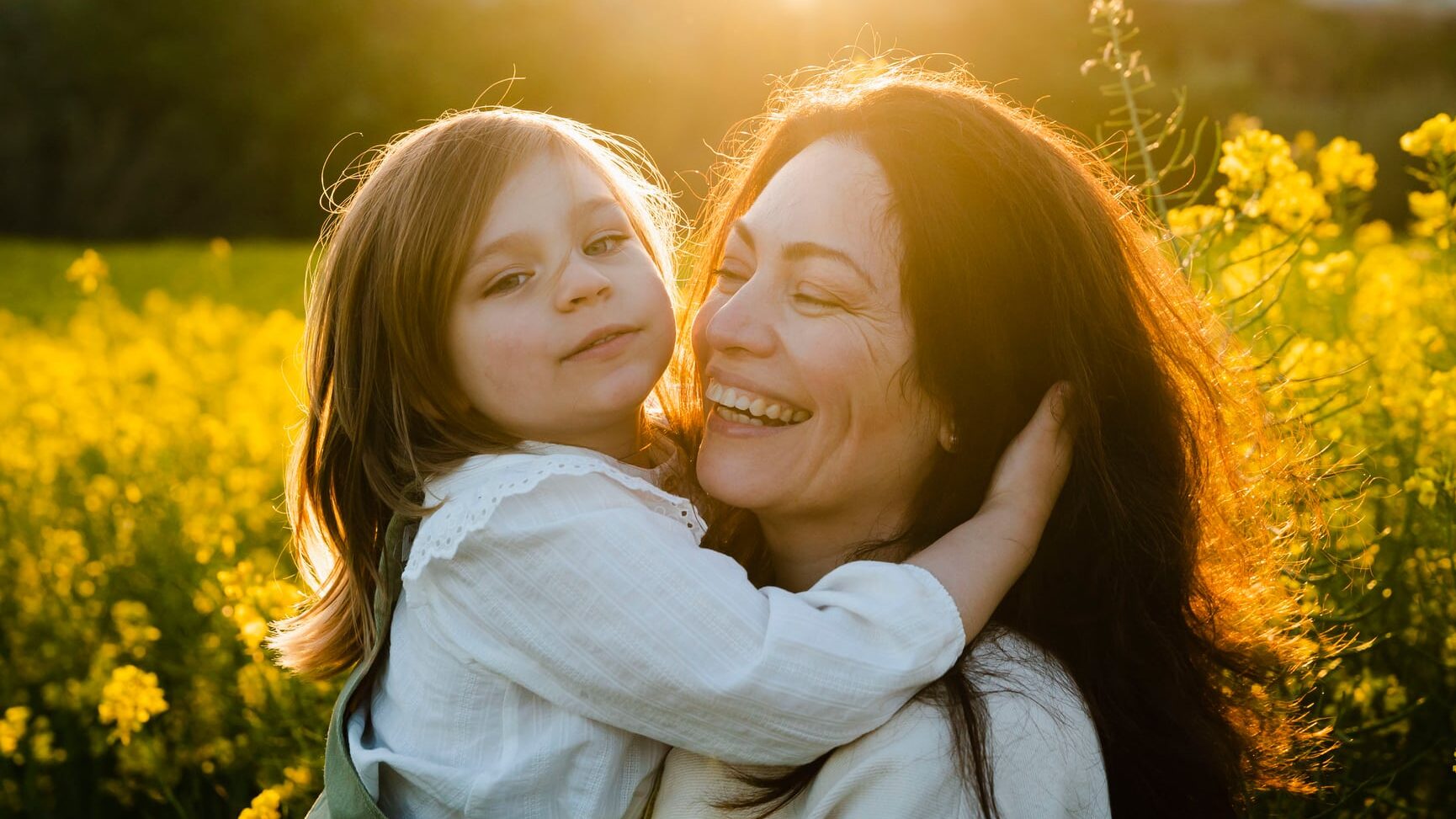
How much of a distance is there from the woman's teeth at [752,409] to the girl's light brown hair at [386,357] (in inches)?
14.1

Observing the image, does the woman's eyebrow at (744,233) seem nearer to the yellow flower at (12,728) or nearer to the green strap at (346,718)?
the green strap at (346,718)

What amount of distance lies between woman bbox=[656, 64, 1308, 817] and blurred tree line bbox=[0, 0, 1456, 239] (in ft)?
46.2

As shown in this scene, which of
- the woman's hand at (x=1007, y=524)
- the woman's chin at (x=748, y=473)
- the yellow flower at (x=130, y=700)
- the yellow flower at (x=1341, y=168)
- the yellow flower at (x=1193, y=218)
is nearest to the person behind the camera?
the woman's hand at (x=1007, y=524)

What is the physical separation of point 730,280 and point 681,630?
670 mm

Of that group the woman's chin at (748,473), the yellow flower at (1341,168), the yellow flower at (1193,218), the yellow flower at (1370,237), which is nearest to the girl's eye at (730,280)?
the woman's chin at (748,473)

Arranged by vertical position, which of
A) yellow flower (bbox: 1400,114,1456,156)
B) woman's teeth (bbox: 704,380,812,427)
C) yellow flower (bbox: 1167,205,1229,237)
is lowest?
woman's teeth (bbox: 704,380,812,427)

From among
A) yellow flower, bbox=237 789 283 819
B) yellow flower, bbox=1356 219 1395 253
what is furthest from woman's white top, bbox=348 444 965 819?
yellow flower, bbox=1356 219 1395 253

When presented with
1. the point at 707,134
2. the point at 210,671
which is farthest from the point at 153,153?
the point at 210,671

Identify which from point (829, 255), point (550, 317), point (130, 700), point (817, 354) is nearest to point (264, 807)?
point (130, 700)

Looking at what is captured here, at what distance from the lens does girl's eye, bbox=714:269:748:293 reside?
2.14 m

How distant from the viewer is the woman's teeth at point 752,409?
2.02 m

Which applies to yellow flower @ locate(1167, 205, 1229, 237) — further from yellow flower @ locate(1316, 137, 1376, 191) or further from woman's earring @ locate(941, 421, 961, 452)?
woman's earring @ locate(941, 421, 961, 452)

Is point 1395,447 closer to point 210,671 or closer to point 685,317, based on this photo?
point 685,317

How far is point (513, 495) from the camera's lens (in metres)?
1.85
